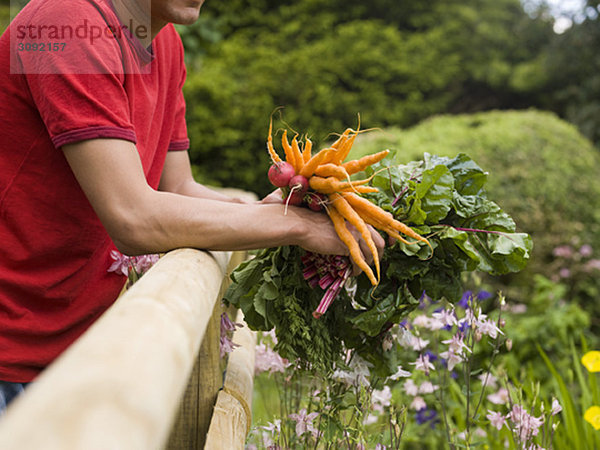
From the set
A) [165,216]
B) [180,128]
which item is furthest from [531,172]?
[165,216]

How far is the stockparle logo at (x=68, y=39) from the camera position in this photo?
1230mm

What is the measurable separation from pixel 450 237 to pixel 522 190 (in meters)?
4.00

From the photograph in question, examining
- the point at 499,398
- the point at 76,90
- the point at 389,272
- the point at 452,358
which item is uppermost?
the point at 76,90

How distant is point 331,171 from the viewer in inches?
54.3

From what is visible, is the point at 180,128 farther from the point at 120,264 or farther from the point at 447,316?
the point at 447,316

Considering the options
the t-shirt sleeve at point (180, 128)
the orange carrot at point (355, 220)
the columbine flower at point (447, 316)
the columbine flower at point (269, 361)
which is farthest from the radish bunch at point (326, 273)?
the t-shirt sleeve at point (180, 128)

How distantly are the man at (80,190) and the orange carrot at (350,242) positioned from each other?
0.10 ft

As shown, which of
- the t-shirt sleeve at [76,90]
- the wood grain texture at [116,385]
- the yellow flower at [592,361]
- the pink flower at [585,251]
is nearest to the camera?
the wood grain texture at [116,385]

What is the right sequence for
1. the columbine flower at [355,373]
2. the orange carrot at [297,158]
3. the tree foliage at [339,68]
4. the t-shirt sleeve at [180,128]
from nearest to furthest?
the orange carrot at [297,158] < the columbine flower at [355,373] < the t-shirt sleeve at [180,128] < the tree foliage at [339,68]

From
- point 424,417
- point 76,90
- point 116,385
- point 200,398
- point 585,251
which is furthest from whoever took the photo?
point 585,251

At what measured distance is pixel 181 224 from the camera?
130cm

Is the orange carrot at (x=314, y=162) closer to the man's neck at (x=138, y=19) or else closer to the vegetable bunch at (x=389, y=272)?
the vegetable bunch at (x=389, y=272)

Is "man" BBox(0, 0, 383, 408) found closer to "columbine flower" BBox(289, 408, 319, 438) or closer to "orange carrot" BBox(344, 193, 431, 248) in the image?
"orange carrot" BBox(344, 193, 431, 248)

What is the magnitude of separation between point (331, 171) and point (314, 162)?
55 mm
